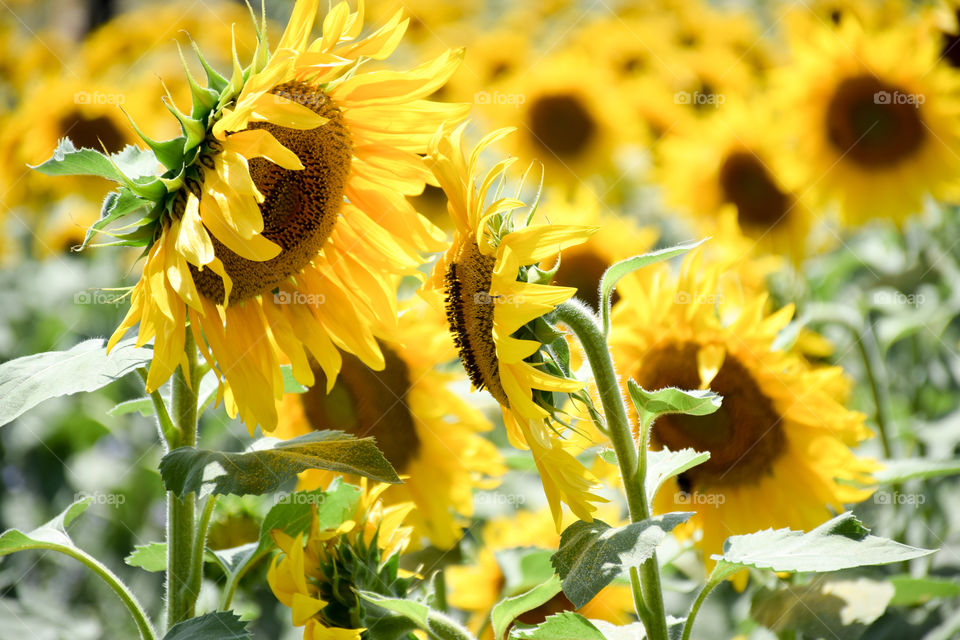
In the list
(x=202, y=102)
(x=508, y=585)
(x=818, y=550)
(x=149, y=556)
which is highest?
(x=202, y=102)

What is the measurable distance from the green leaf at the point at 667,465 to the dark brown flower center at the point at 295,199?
56 cm

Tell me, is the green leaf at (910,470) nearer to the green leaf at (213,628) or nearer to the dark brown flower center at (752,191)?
the green leaf at (213,628)

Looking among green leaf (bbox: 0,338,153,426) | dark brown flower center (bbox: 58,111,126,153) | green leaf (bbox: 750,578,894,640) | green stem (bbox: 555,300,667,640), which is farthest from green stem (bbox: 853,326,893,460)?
dark brown flower center (bbox: 58,111,126,153)

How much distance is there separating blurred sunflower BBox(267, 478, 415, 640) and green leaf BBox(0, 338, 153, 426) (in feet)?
0.95

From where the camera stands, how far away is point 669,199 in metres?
3.05

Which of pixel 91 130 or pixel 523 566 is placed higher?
pixel 91 130

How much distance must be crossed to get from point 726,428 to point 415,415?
561 millimetres

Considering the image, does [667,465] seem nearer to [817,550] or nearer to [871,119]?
[817,550]

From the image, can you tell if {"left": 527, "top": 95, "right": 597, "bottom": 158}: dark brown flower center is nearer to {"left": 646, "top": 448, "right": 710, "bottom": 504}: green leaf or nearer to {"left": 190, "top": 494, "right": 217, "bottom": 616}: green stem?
{"left": 646, "top": 448, "right": 710, "bottom": 504}: green leaf

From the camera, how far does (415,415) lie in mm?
1800

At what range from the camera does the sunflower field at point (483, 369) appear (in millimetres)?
1097

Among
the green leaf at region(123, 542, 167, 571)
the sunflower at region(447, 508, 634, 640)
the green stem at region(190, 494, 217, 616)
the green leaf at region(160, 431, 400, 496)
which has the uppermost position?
the green leaf at region(160, 431, 400, 496)

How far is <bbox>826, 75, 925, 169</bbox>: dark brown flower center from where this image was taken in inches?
105

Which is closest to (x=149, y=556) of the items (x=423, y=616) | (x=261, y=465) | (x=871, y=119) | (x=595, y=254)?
(x=261, y=465)
